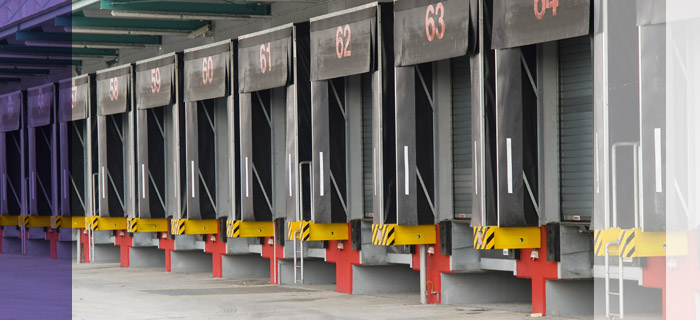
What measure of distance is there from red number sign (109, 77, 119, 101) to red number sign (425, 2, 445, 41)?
1082 centimetres

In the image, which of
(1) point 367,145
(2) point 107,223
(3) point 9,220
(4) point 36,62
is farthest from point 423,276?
(3) point 9,220

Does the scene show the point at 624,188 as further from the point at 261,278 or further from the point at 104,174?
the point at 104,174

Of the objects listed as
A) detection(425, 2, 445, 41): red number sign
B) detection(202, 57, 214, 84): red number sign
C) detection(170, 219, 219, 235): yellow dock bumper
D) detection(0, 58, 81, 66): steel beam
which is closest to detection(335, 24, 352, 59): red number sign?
detection(425, 2, 445, 41): red number sign

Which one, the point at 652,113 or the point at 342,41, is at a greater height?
the point at 342,41

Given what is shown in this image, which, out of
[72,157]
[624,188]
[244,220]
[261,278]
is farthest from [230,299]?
[72,157]

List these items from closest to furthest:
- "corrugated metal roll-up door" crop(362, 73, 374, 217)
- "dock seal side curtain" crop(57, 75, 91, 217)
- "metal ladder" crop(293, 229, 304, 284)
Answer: "corrugated metal roll-up door" crop(362, 73, 374, 217), "metal ladder" crop(293, 229, 304, 284), "dock seal side curtain" crop(57, 75, 91, 217)

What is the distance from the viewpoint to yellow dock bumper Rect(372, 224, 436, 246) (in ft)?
51.4

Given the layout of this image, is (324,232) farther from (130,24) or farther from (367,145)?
(130,24)

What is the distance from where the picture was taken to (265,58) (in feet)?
61.6

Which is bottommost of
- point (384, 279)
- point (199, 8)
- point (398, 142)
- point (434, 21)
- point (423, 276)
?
point (384, 279)

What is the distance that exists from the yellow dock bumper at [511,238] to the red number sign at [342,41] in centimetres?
393

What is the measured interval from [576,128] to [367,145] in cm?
465

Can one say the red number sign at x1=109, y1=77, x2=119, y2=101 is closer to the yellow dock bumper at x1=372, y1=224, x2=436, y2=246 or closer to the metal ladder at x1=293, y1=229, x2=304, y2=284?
the metal ladder at x1=293, y1=229, x2=304, y2=284

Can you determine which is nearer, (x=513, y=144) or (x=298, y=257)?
(x=513, y=144)
